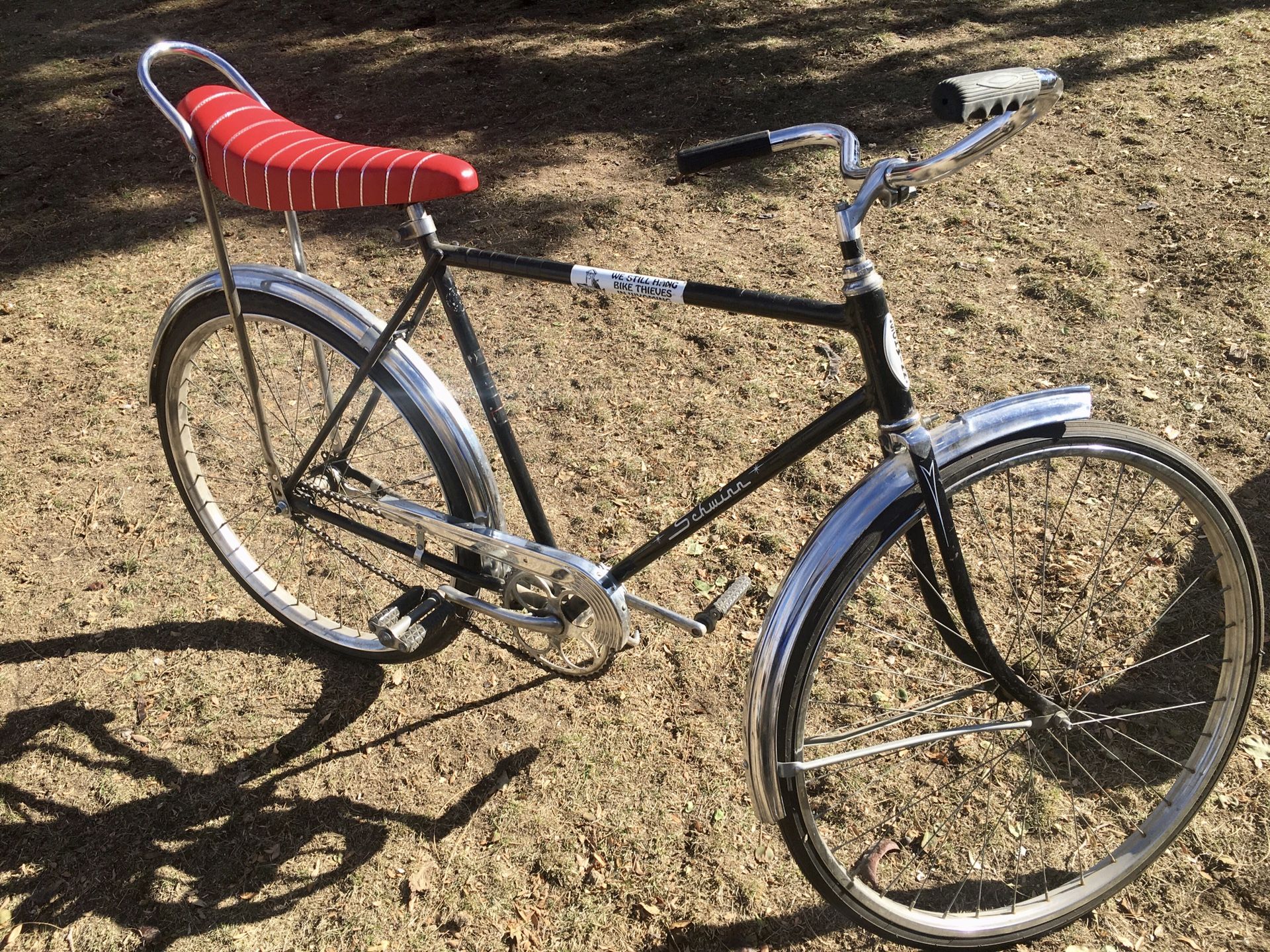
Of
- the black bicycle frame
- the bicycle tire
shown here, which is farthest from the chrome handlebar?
the bicycle tire

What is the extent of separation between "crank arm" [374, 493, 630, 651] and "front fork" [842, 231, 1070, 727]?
649 mm

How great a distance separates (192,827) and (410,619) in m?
0.79

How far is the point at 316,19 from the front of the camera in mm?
7320

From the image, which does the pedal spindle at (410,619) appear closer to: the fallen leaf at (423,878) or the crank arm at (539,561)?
the crank arm at (539,561)

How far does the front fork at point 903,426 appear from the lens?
163cm

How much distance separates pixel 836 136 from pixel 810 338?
2.33 m

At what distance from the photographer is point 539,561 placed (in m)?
2.07

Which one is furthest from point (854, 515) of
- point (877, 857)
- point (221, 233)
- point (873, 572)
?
point (221, 233)

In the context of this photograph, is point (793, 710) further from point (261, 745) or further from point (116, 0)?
point (116, 0)

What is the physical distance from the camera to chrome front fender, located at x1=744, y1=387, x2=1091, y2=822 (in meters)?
1.67

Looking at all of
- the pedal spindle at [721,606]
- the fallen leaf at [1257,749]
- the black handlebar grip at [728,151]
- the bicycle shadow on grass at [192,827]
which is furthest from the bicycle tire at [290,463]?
the fallen leaf at [1257,749]

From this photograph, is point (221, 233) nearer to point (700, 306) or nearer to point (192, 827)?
point (700, 306)

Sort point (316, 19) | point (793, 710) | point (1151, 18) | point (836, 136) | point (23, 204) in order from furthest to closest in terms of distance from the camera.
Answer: point (316, 19), point (1151, 18), point (23, 204), point (793, 710), point (836, 136)

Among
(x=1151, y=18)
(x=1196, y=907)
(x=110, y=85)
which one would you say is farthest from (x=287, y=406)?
(x=1151, y=18)
